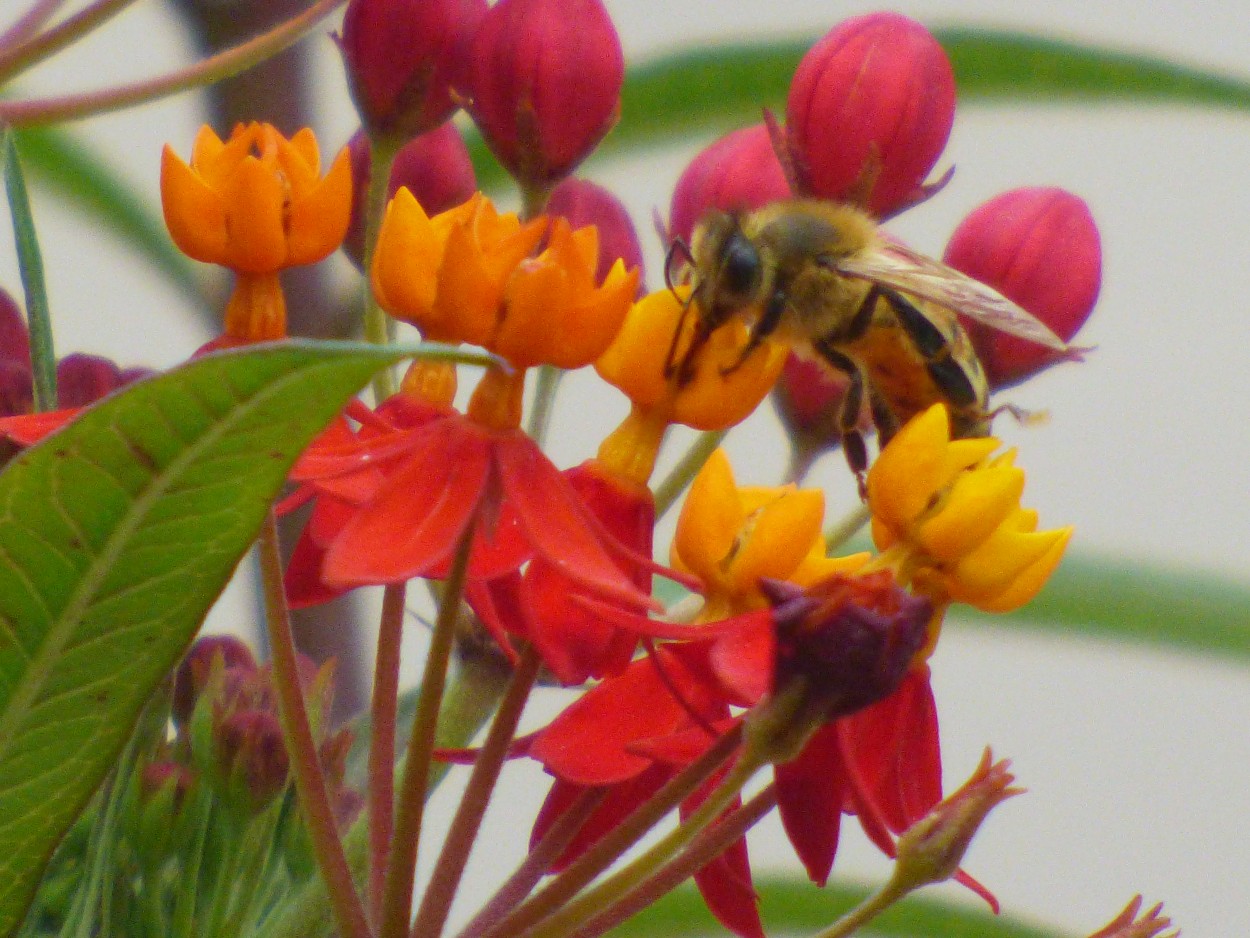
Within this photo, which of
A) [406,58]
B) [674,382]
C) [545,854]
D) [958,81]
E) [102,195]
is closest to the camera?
[545,854]

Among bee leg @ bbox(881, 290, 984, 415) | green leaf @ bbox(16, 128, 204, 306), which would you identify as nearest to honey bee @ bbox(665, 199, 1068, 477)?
bee leg @ bbox(881, 290, 984, 415)

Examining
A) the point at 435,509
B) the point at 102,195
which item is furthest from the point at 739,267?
the point at 102,195

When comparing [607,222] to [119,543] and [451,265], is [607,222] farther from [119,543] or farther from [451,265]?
[119,543]

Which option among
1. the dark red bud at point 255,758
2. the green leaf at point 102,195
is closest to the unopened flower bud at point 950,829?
the dark red bud at point 255,758

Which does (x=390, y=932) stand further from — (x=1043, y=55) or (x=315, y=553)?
(x=1043, y=55)

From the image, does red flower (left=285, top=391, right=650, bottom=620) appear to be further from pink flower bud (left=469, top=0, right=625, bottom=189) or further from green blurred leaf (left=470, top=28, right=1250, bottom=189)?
green blurred leaf (left=470, top=28, right=1250, bottom=189)

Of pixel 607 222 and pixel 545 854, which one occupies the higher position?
pixel 607 222
